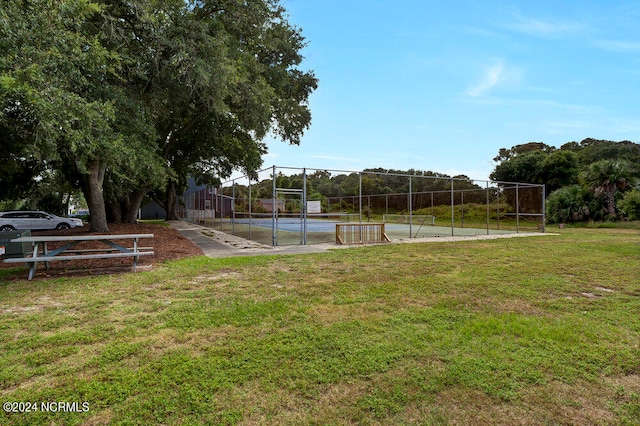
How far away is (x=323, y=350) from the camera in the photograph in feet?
9.48

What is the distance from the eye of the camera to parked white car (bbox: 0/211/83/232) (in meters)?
18.2

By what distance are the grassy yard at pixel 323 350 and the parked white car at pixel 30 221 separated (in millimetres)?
17627

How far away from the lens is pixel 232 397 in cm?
219

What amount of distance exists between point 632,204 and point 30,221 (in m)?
34.2

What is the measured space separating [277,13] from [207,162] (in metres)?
10.9

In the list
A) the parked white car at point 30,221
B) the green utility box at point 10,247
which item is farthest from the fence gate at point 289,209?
the parked white car at point 30,221

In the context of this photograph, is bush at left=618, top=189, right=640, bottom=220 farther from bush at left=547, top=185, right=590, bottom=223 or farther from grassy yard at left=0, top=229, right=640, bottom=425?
grassy yard at left=0, top=229, right=640, bottom=425

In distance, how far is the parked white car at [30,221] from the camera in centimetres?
1816

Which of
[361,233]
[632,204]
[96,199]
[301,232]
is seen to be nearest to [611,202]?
[632,204]

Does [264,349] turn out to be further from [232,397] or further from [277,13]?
[277,13]

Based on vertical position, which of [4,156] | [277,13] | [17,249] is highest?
[277,13]

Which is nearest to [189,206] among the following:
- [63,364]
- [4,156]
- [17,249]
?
[4,156]

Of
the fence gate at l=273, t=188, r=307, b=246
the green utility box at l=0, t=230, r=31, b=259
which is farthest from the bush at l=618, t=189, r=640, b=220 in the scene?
the green utility box at l=0, t=230, r=31, b=259

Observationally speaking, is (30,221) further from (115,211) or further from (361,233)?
(361,233)
